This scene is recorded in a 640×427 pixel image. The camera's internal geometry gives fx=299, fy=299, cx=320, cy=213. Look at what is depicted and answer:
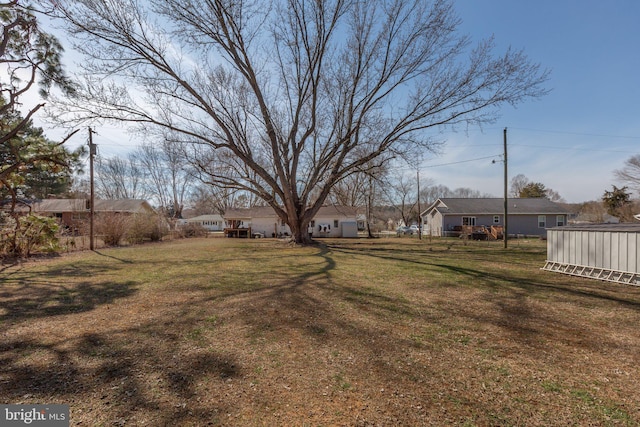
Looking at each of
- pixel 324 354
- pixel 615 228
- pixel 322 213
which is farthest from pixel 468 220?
pixel 324 354

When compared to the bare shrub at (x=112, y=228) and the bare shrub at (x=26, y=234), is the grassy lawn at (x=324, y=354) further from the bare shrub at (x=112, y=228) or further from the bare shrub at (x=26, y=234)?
the bare shrub at (x=112, y=228)

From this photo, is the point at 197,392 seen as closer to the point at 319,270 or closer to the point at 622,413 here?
the point at 622,413

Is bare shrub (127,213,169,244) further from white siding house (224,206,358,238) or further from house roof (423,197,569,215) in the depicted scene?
house roof (423,197,569,215)

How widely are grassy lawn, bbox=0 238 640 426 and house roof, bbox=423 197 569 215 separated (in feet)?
81.3

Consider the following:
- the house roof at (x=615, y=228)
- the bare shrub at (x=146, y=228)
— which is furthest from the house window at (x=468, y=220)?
the bare shrub at (x=146, y=228)

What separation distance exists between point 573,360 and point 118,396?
15.8ft

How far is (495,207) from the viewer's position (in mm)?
30562

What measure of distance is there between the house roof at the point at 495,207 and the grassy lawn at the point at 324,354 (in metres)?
24.8

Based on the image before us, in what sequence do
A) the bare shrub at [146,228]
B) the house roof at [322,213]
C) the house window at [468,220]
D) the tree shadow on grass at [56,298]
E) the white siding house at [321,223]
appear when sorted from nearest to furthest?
the tree shadow on grass at [56,298] → the bare shrub at [146,228] → the white siding house at [321,223] → the house roof at [322,213] → the house window at [468,220]

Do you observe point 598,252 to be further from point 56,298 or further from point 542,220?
point 542,220

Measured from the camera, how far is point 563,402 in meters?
2.65

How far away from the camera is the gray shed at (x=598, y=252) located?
25.1ft

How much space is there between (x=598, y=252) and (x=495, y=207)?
956 inches

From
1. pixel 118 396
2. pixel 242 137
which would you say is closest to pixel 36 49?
pixel 242 137
